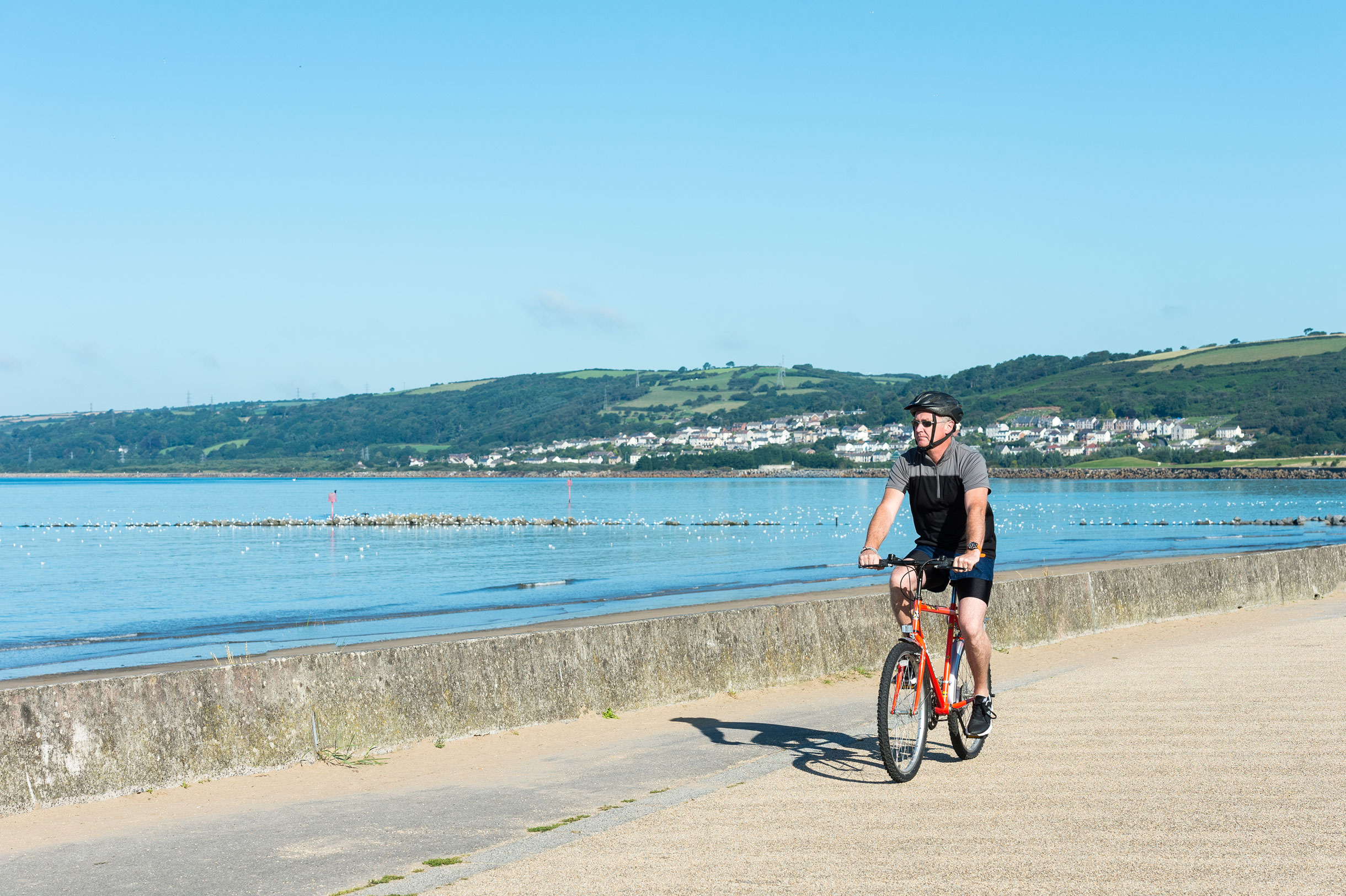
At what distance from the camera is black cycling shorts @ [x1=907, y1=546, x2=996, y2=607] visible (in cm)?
668

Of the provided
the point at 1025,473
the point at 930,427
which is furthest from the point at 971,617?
the point at 1025,473

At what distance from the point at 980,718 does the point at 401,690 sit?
384 centimetres

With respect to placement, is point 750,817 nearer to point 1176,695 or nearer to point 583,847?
point 583,847

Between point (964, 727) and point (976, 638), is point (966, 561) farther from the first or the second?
point (964, 727)

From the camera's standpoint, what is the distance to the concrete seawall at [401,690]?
6.94 meters

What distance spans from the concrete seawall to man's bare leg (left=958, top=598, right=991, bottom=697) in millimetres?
3472

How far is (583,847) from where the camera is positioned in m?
5.46

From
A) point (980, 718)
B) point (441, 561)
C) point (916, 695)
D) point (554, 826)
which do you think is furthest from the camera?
point (441, 561)

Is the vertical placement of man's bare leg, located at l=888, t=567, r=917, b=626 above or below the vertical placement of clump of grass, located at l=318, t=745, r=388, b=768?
above

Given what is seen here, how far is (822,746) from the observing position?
773 centimetres

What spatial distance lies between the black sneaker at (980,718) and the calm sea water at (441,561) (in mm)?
8965

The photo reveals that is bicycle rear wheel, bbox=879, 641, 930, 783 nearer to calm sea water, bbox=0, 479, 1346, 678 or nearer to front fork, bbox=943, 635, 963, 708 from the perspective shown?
front fork, bbox=943, 635, 963, 708

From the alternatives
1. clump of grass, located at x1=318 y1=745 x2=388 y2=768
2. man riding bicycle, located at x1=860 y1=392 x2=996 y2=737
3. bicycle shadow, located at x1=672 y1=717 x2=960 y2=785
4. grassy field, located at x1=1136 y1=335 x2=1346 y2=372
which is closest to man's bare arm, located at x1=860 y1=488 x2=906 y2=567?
man riding bicycle, located at x1=860 y1=392 x2=996 y2=737

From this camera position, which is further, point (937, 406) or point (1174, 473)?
point (1174, 473)
